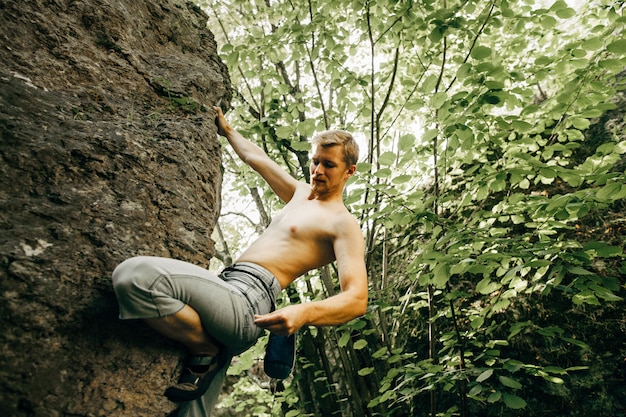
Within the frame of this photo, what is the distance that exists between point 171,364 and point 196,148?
4.01 feet

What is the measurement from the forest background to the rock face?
136 cm

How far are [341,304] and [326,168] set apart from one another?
1.05 metres

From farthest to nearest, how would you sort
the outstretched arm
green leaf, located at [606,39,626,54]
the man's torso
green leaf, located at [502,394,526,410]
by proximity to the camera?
the outstretched arm
green leaf, located at [502,394,526,410]
green leaf, located at [606,39,626,54]
the man's torso

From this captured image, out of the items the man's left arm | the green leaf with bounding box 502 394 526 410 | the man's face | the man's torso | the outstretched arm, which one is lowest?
the green leaf with bounding box 502 394 526 410

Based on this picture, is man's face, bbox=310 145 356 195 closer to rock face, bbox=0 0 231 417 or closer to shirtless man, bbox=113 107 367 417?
shirtless man, bbox=113 107 367 417

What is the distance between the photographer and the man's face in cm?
242

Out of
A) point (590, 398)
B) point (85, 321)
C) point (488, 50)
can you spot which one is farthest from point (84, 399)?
point (590, 398)

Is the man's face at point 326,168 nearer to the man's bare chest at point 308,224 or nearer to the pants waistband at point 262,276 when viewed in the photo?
the man's bare chest at point 308,224

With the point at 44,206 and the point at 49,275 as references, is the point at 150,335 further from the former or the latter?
the point at 44,206

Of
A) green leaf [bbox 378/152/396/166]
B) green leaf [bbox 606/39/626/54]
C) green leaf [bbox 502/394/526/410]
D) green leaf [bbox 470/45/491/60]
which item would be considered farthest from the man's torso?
green leaf [bbox 606/39/626/54]

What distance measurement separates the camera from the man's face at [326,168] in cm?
242

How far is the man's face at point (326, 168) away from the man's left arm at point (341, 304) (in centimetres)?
40

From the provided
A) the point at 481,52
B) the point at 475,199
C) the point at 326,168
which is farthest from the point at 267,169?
the point at 475,199

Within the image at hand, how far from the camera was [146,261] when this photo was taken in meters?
1.32
